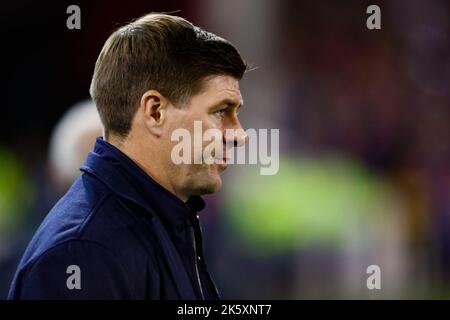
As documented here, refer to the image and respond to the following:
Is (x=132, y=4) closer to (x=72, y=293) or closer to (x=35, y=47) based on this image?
(x=35, y=47)

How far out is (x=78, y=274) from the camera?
1.27 meters

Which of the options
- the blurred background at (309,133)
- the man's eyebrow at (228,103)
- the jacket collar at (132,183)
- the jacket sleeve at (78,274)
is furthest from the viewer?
the blurred background at (309,133)

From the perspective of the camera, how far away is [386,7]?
5516 millimetres

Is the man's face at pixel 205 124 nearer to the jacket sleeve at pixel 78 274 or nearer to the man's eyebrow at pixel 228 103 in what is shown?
the man's eyebrow at pixel 228 103

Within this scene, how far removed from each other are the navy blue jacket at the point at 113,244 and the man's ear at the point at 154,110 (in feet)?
0.26

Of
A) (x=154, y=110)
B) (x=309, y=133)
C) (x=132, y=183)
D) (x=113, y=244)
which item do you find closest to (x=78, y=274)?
(x=113, y=244)

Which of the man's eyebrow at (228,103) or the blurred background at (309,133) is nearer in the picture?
the man's eyebrow at (228,103)

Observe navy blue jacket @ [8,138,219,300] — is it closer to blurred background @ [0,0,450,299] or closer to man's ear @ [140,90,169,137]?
man's ear @ [140,90,169,137]

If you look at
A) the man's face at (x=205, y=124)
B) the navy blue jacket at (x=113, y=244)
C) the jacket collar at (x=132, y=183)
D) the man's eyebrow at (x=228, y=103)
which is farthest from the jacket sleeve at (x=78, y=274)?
the man's eyebrow at (x=228, y=103)

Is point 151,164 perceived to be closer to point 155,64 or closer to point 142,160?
point 142,160

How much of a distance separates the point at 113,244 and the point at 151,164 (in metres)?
0.24

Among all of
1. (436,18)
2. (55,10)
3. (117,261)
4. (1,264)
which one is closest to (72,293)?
(117,261)

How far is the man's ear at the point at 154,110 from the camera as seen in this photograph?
149 cm
